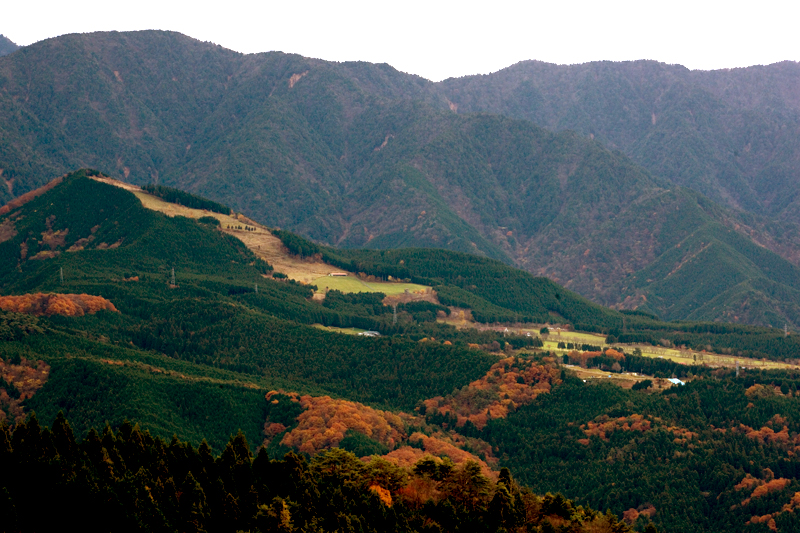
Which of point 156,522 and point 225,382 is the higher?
point 156,522

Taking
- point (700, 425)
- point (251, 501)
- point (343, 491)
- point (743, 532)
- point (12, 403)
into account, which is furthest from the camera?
point (700, 425)

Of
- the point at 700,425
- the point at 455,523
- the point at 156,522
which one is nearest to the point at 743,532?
the point at 700,425

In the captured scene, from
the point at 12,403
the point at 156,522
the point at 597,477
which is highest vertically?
the point at 156,522

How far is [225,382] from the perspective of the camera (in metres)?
191

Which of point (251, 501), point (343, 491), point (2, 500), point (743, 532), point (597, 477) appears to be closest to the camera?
point (2, 500)

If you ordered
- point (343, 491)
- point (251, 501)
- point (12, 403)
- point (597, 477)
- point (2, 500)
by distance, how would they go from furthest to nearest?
point (597, 477) → point (12, 403) → point (343, 491) → point (251, 501) → point (2, 500)

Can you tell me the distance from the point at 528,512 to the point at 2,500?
54108 millimetres

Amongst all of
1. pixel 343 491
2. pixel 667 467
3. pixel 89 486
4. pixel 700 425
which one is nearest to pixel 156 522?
pixel 89 486

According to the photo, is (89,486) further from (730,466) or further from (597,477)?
(730,466)

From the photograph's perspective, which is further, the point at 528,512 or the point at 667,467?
the point at 667,467

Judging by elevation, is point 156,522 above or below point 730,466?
above

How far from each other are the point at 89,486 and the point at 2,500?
7683 millimetres

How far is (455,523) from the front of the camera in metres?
99.9

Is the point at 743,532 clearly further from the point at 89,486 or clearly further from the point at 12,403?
the point at 12,403
